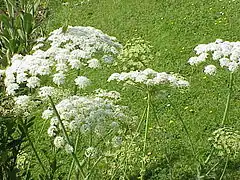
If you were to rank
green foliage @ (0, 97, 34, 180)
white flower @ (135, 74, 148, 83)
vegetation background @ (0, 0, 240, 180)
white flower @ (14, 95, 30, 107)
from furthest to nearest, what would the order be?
1. vegetation background @ (0, 0, 240, 180)
2. white flower @ (135, 74, 148, 83)
3. green foliage @ (0, 97, 34, 180)
4. white flower @ (14, 95, 30, 107)

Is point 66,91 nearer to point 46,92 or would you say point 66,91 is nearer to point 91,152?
point 46,92

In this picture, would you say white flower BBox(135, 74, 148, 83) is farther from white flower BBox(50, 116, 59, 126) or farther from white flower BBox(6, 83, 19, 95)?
white flower BBox(6, 83, 19, 95)

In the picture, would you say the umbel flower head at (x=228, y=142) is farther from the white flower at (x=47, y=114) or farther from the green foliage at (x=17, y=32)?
the green foliage at (x=17, y=32)

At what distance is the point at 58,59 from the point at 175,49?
16.7ft

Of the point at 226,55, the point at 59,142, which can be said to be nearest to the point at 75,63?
the point at 59,142

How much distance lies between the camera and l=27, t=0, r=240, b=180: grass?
5.77 metres

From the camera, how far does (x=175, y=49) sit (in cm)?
825

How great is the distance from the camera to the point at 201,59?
3.78 metres

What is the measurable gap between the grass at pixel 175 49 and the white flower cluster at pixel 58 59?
56 centimetres

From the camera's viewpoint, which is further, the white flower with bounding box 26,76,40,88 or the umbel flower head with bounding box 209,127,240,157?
the umbel flower head with bounding box 209,127,240,157

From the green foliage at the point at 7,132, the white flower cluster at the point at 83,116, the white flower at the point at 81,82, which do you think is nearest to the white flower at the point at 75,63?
the white flower at the point at 81,82

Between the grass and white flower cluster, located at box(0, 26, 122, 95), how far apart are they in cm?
56

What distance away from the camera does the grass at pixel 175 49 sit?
5766mm

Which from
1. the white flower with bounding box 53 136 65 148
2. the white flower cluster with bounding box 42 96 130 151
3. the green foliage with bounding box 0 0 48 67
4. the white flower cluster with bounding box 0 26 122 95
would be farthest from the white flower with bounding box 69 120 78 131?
the green foliage with bounding box 0 0 48 67
